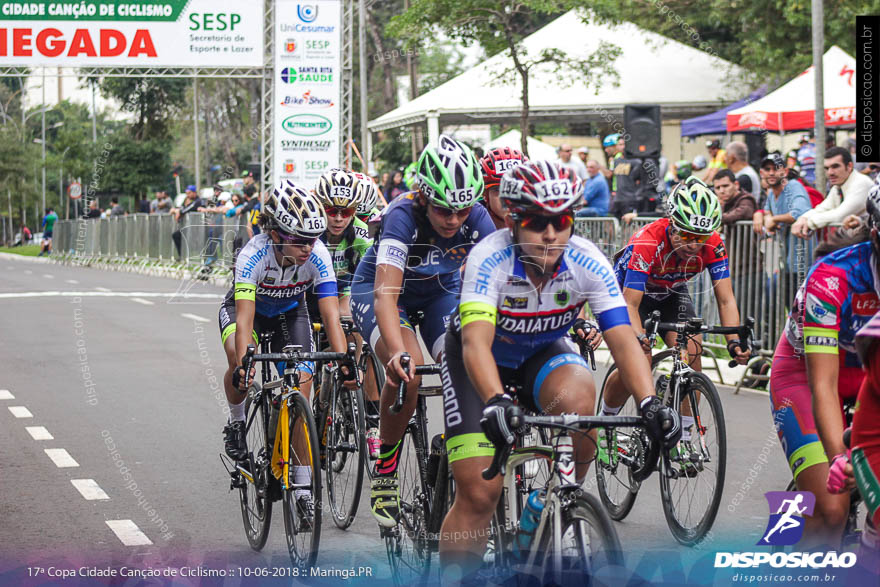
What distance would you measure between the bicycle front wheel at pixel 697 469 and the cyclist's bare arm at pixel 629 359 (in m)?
1.94

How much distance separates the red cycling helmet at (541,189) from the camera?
15.0 feet

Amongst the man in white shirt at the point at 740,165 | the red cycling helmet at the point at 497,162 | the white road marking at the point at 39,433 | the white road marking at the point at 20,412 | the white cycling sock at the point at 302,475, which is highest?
the man in white shirt at the point at 740,165

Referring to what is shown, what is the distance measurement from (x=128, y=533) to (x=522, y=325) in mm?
3053

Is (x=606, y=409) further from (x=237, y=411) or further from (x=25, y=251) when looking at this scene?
(x=25, y=251)

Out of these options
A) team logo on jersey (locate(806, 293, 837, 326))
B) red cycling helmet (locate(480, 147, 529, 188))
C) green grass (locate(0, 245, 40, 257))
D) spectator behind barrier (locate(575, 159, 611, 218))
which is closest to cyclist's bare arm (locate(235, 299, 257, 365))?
red cycling helmet (locate(480, 147, 529, 188))

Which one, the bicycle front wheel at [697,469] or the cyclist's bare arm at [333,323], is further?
the cyclist's bare arm at [333,323]

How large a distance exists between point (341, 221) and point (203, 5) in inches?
738

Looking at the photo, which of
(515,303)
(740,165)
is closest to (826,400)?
(515,303)

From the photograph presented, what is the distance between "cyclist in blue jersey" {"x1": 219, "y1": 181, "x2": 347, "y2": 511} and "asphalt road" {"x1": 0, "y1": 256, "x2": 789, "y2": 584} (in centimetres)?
65

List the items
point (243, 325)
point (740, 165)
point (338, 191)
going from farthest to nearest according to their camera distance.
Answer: point (740, 165), point (338, 191), point (243, 325)

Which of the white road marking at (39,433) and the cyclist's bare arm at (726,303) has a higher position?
the cyclist's bare arm at (726,303)

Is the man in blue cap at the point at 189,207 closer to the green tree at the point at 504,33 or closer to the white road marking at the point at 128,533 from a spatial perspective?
the green tree at the point at 504,33

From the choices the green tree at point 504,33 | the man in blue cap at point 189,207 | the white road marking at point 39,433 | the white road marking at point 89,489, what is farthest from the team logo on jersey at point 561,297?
the man in blue cap at point 189,207

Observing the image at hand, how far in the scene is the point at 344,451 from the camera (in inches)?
285
